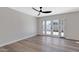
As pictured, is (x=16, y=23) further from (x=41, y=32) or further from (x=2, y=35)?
(x=41, y=32)

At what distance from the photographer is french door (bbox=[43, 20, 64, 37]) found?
6895 millimetres

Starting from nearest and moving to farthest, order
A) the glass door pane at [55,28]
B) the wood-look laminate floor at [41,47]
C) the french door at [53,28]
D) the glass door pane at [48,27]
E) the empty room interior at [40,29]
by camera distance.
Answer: the wood-look laminate floor at [41,47] → the empty room interior at [40,29] → the french door at [53,28] → the glass door pane at [55,28] → the glass door pane at [48,27]

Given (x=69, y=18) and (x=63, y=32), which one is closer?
(x=69, y=18)

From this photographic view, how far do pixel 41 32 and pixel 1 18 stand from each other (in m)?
5.17

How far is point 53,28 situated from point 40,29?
1643 mm

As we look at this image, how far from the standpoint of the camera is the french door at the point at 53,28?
690cm

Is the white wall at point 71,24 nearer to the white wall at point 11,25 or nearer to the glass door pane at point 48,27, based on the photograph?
the glass door pane at point 48,27

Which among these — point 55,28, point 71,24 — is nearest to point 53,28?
point 55,28

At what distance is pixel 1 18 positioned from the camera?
382cm

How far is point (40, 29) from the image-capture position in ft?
27.6

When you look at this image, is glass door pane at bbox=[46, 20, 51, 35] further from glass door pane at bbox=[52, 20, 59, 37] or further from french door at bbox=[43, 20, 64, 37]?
glass door pane at bbox=[52, 20, 59, 37]

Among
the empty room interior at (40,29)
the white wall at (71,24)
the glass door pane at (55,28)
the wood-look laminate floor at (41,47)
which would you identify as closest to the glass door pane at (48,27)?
the empty room interior at (40,29)

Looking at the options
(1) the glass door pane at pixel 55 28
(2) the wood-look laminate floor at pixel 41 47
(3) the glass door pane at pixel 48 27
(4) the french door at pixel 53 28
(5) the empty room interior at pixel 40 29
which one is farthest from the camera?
(3) the glass door pane at pixel 48 27
